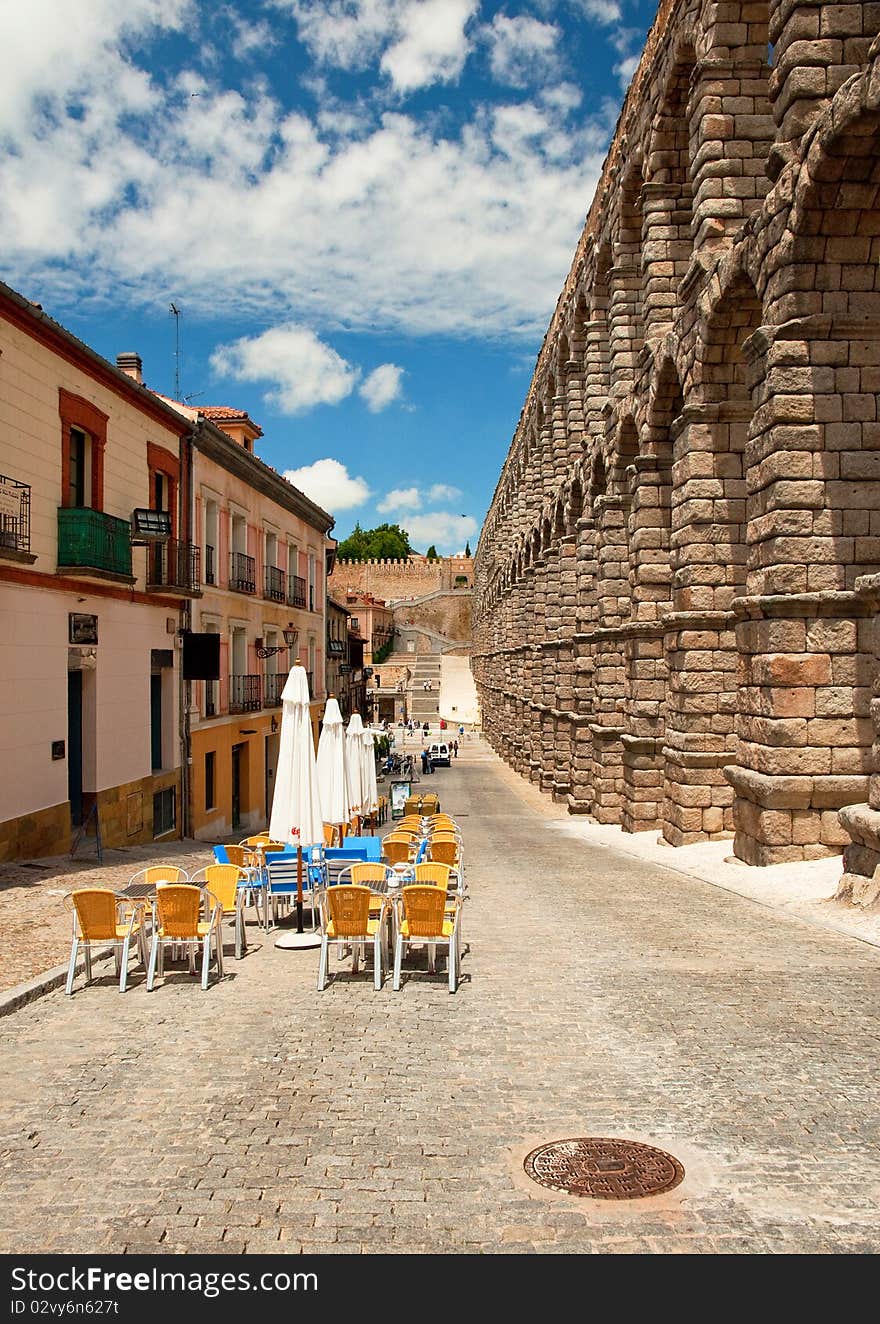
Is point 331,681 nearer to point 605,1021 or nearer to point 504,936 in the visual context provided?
point 504,936

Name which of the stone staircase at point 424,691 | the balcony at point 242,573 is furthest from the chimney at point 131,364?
the stone staircase at point 424,691

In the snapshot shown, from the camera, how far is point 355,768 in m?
17.9

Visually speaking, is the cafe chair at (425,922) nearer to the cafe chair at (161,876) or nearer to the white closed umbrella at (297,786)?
the white closed umbrella at (297,786)

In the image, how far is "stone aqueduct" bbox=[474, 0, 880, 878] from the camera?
37.5ft

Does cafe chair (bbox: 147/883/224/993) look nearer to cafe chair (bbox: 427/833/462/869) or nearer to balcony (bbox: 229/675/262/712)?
cafe chair (bbox: 427/833/462/869)

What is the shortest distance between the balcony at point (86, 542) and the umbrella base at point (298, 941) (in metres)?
8.42

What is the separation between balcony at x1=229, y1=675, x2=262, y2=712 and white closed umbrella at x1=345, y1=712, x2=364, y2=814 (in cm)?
777

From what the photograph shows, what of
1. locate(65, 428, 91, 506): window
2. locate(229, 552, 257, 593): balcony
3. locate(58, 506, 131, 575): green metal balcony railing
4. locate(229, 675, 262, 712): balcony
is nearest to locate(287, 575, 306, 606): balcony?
locate(229, 552, 257, 593): balcony

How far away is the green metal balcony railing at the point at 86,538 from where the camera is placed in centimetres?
1612

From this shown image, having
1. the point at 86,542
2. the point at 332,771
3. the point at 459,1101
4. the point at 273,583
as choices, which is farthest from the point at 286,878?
Answer: the point at 273,583

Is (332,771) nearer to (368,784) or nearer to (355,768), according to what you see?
(355,768)

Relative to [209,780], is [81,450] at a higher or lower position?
higher

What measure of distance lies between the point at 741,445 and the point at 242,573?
15.1m
